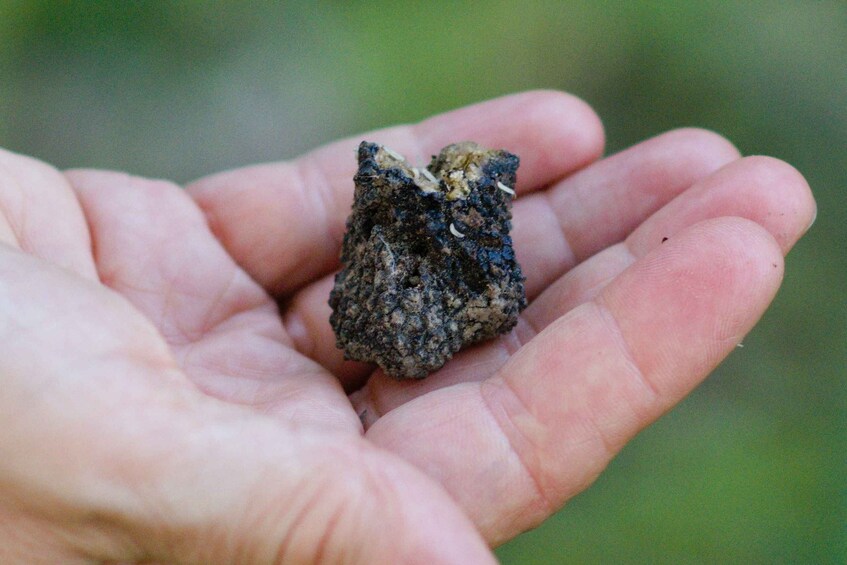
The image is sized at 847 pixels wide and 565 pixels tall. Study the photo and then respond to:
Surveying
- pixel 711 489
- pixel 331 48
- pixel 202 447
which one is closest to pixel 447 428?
pixel 202 447

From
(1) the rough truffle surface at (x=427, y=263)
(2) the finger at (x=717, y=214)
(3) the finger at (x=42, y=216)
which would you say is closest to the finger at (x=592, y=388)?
(2) the finger at (x=717, y=214)

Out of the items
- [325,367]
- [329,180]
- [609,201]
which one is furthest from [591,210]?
[325,367]

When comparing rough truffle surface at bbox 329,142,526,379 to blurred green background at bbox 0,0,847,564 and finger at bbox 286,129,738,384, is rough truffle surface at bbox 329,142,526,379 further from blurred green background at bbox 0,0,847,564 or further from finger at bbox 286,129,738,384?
blurred green background at bbox 0,0,847,564

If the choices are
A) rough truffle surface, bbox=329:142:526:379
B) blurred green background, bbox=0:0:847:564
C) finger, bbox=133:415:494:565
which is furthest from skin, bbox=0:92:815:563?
blurred green background, bbox=0:0:847:564

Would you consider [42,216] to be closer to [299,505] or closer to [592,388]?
[299,505]

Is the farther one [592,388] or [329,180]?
[329,180]

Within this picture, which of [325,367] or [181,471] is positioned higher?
[181,471]

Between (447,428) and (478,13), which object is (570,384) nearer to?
(447,428)
